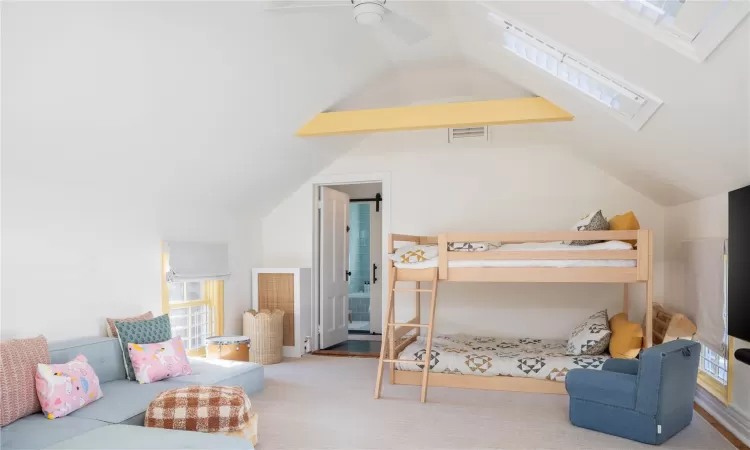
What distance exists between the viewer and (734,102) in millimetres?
2562

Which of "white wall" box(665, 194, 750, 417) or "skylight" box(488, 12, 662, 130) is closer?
"skylight" box(488, 12, 662, 130)

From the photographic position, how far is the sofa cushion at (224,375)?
3961mm

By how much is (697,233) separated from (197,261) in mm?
4401

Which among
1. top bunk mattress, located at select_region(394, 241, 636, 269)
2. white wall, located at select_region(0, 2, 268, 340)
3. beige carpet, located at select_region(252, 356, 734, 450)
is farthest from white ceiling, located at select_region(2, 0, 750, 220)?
beige carpet, located at select_region(252, 356, 734, 450)

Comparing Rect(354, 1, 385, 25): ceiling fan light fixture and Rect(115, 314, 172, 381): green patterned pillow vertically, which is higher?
Rect(354, 1, 385, 25): ceiling fan light fixture

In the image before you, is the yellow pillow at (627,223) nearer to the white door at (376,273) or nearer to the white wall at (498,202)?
the white wall at (498,202)

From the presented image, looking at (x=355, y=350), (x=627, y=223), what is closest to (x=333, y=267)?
(x=355, y=350)

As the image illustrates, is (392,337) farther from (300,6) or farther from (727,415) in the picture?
(300,6)

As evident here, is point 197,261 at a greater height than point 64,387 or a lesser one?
greater

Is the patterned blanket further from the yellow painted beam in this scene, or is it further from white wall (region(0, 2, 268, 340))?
the yellow painted beam

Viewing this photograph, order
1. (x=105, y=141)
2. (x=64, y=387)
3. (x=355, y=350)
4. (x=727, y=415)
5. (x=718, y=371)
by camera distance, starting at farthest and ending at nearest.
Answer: (x=355, y=350) < (x=718, y=371) < (x=727, y=415) < (x=105, y=141) < (x=64, y=387)

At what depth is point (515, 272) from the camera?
4453 millimetres

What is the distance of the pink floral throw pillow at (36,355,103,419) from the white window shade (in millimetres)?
1587

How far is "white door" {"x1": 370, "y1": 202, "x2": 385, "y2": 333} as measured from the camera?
7809 millimetres
